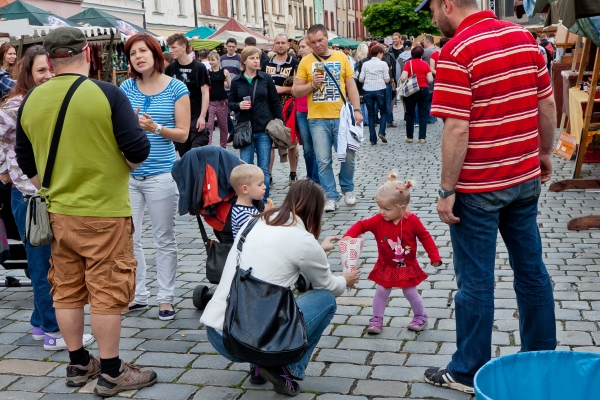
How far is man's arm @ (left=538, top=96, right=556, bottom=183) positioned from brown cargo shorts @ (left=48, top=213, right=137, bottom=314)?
223cm

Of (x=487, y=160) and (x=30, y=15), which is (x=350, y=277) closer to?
(x=487, y=160)

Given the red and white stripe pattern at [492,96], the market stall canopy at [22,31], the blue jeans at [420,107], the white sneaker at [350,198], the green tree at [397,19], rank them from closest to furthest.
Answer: the red and white stripe pattern at [492,96], the white sneaker at [350,198], the market stall canopy at [22,31], the blue jeans at [420,107], the green tree at [397,19]

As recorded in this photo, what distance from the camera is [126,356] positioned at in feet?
16.2

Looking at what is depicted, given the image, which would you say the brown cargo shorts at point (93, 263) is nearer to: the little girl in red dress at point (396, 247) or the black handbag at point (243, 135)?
the little girl in red dress at point (396, 247)

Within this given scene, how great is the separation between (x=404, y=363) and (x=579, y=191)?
586 cm

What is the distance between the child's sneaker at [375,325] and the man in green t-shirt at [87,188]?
1454mm

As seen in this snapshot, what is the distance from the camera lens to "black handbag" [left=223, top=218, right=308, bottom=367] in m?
3.87

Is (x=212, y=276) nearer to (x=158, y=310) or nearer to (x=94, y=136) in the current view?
(x=158, y=310)

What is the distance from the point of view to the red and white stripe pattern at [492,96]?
12.2 ft

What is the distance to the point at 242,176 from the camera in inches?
208

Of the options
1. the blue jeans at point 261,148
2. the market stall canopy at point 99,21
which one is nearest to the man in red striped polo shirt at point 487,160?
the blue jeans at point 261,148

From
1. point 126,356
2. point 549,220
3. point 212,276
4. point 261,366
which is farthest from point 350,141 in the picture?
point 261,366

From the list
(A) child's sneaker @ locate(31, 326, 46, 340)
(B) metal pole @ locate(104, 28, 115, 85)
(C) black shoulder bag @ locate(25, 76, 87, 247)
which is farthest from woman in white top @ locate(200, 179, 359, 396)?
(B) metal pole @ locate(104, 28, 115, 85)

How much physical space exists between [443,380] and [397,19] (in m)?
68.3
